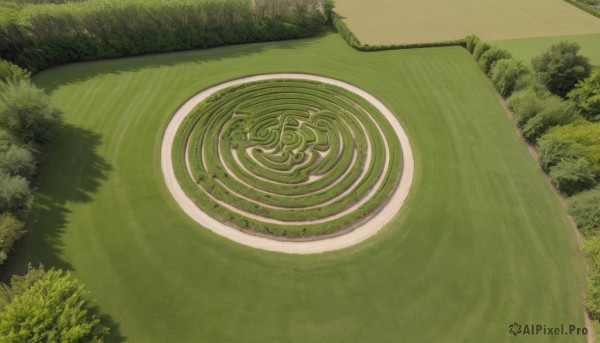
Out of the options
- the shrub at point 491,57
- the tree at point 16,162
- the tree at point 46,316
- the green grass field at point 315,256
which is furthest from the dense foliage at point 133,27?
the tree at point 46,316

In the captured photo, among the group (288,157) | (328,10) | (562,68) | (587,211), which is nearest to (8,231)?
(288,157)

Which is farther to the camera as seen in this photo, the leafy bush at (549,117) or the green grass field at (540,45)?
the green grass field at (540,45)

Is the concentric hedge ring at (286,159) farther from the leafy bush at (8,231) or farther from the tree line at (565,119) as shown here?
the tree line at (565,119)

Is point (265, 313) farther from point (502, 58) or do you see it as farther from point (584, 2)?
point (584, 2)

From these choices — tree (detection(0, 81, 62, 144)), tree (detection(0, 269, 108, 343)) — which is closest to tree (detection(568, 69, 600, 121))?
tree (detection(0, 269, 108, 343))

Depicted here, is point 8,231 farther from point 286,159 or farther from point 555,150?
point 555,150

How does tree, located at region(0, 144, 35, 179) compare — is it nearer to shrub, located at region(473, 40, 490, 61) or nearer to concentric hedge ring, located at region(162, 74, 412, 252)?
concentric hedge ring, located at region(162, 74, 412, 252)
